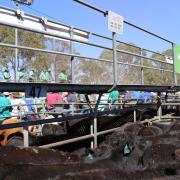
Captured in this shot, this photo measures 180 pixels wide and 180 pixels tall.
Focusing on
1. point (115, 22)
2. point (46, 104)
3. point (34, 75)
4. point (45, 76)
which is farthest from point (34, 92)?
point (46, 104)

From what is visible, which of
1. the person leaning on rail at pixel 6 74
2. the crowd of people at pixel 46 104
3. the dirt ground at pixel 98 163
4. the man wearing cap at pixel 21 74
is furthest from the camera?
the crowd of people at pixel 46 104

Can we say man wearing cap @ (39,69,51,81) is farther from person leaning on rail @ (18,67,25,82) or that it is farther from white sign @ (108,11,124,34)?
white sign @ (108,11,124,34)

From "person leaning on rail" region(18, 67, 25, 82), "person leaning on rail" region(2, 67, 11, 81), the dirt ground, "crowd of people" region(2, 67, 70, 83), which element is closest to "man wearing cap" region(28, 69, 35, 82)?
"crowd of people" region(2, 67, 70, 83)

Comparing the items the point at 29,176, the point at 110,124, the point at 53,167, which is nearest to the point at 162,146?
the point at 53,167

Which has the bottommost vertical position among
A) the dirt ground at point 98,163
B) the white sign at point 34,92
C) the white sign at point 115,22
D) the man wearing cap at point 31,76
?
the dirt ground at point 98,163

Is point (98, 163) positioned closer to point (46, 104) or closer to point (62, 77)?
point (62, 77)

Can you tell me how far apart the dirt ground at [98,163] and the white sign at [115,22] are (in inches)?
76.9

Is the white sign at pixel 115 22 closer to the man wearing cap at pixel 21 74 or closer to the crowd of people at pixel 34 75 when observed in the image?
the crowd of people at pixel 34 75

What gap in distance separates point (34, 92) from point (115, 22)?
2251 millimetres

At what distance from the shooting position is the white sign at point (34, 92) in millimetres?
5641

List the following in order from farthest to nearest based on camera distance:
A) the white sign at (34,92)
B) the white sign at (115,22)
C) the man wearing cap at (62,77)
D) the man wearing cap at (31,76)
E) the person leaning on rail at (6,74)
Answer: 1. the man wearing cap at (62,77)
2. the white sign at (115,22)
3. the man wearing cap at (31,76)
4. the person leaning on rail at (6,74)
5. the white sign at (34,92)

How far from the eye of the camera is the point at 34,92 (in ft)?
18.8

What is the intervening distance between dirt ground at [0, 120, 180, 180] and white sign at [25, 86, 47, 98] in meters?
0.75

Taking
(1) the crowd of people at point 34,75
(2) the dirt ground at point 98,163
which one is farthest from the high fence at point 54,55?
(2) the dirt ground at point 98,163
